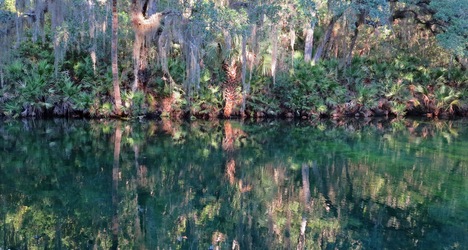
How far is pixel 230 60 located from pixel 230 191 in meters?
11.9

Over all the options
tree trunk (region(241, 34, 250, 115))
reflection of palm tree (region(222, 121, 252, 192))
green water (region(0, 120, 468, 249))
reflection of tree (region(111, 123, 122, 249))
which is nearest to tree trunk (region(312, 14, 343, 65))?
tree trunk (region(241, 34, 250, 115))

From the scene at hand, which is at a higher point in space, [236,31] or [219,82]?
[236,31]

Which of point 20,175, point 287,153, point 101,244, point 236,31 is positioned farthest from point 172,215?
point 236,31

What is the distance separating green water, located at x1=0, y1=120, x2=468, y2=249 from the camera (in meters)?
6.21

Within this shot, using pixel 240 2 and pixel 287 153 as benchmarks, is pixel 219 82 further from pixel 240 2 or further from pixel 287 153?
pixel 287 153

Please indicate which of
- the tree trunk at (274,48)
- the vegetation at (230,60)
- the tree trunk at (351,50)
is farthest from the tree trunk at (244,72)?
the tree trunk at (351,50)

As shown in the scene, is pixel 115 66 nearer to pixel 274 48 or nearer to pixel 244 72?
pixel 244 72

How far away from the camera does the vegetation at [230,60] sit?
1739 cm

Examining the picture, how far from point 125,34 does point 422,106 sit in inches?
500

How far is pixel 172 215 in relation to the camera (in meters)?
7.05

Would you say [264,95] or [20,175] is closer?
[20,175]

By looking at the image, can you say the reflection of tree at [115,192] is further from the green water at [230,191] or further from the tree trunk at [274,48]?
the tree trunk at [274,48]

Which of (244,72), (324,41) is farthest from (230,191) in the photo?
(324,41)

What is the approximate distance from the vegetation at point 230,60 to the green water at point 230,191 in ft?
13.6
